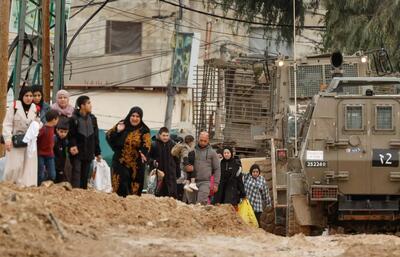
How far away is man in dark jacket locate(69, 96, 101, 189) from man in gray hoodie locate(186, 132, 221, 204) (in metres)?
1.98

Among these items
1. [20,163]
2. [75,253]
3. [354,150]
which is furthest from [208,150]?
[75,253]

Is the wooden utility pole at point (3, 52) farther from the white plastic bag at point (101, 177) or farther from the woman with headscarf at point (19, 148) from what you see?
the woman with headscarf at point (19, 148)

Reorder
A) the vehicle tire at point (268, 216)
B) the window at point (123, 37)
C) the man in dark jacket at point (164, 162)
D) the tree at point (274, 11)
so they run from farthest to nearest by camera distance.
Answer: the window at point (123, 37), the tree at point (274, 11), the vehicle tire at point (268, 216), the man in dark jacket at point (164, 162)

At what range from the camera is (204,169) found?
625 inches

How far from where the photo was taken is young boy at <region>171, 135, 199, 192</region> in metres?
16.0

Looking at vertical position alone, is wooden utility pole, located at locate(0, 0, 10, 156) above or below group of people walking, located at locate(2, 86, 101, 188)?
above

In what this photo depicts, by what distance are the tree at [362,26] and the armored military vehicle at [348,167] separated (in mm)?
9357

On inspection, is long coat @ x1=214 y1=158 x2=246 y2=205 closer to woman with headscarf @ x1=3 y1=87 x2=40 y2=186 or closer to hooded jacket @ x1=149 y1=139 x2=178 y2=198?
hooded jacket @ x1=149 y1=139 x2=178 y2=198

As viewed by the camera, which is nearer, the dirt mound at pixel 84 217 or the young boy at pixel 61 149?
the dirt mound at pixel 84 217

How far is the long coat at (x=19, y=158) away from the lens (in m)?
13.0

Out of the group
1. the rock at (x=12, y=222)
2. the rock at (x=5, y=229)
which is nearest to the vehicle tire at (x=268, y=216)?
the rock at (x=12, y=222)

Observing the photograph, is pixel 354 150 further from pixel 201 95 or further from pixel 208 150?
pixel 201 95

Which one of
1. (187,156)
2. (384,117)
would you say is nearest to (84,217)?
(384,117)

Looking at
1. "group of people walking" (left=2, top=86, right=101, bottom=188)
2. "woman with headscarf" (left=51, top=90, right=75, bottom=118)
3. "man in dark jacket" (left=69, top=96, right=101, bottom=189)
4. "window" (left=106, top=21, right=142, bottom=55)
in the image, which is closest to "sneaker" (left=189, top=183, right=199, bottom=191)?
"group of people walking" (left=2, top=86, right=101, bottom=188)
